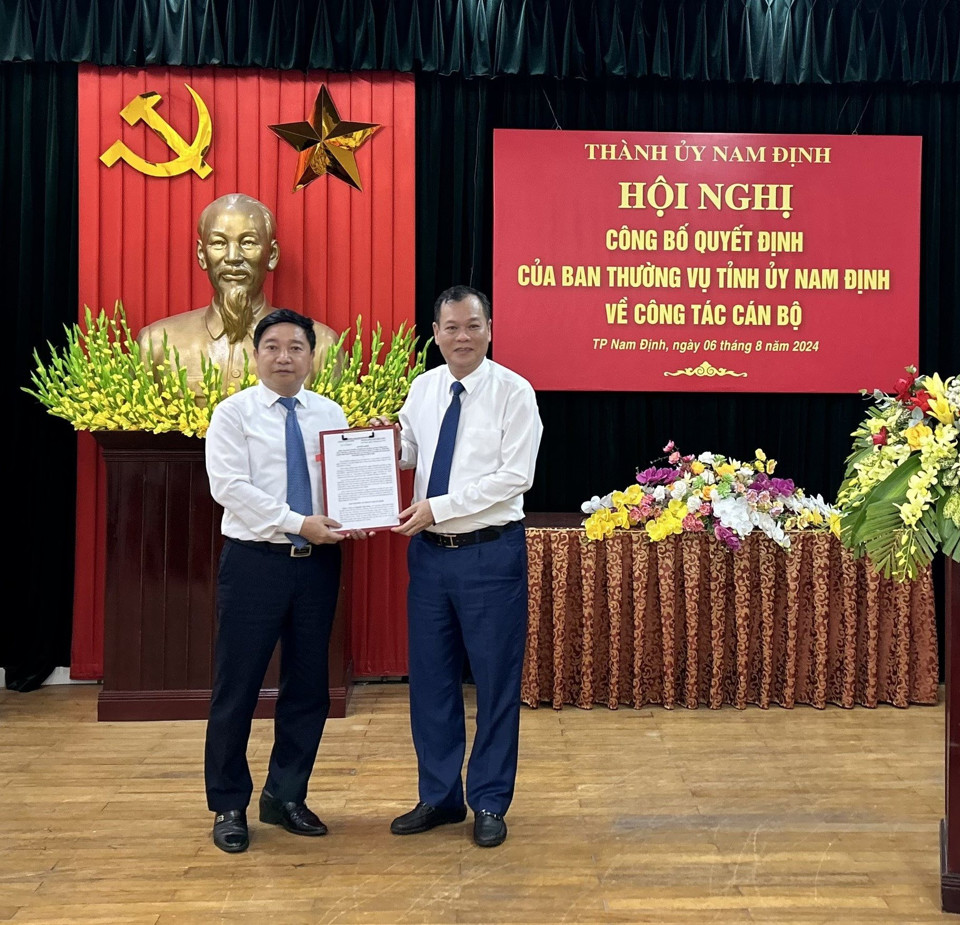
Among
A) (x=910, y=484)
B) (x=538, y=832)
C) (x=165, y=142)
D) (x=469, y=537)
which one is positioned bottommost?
(x=538, y=832)

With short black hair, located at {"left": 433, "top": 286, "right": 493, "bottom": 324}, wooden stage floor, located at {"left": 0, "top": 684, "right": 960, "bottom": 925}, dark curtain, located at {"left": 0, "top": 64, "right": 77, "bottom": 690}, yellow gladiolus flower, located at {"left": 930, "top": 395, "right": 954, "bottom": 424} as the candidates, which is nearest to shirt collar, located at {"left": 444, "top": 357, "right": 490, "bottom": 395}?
short black hair, located at {"left": 433, "top": 286, "right": 493, "bottom": 324}

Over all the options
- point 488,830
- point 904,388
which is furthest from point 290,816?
point 904,388

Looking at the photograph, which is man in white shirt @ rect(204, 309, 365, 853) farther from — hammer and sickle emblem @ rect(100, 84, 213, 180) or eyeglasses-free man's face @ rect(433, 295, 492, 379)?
hammer and sickle emblem @ rect(100, 84, 213, 180)

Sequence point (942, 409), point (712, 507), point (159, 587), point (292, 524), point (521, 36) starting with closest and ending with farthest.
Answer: point (942, 409), point (292, 524), point (159, 587), point (712, 507), point (521, 36)

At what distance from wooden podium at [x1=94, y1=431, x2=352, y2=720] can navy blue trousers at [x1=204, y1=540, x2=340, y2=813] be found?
1.19 m

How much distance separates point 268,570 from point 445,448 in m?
0.59

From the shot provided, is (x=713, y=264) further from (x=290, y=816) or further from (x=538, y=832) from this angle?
(x=290, y=816)

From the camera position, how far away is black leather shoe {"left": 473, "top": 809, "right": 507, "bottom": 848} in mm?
2654

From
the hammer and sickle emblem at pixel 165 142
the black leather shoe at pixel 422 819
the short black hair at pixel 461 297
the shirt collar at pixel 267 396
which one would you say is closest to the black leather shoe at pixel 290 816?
the black leather shoe at pixel 422 819

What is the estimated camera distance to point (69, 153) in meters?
4.57

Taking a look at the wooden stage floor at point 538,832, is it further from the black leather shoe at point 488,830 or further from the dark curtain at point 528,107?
the dark curtain at point 528,107

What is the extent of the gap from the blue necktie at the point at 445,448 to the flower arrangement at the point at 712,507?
4.63 ft

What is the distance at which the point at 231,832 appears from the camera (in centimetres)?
263

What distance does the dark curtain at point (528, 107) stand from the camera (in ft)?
14.7
